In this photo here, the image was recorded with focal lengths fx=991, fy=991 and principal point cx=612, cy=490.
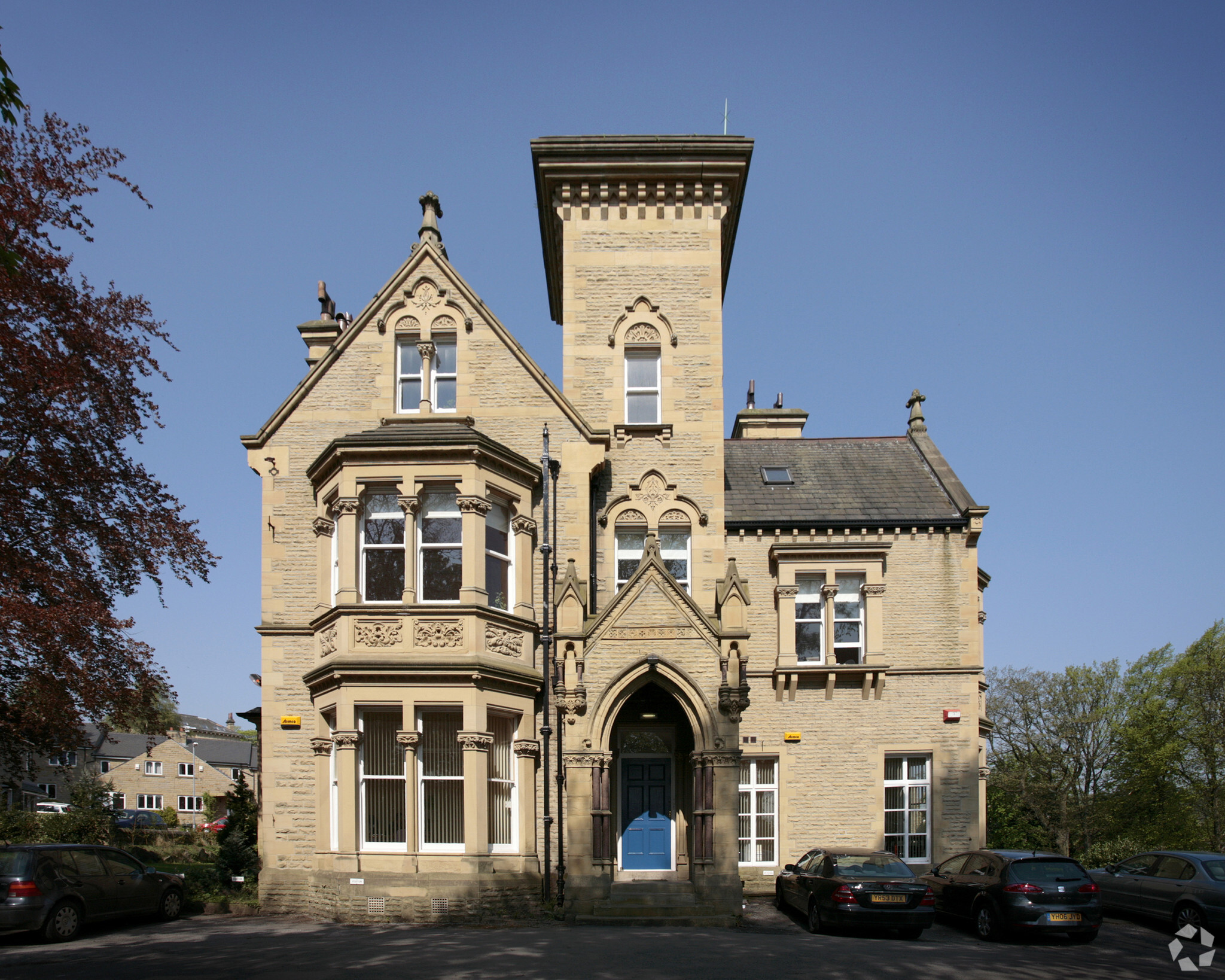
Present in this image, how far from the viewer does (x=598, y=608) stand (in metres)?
19.2

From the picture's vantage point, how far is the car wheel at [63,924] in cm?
1420

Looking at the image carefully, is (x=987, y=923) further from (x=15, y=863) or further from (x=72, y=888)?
(x=15, y=863)

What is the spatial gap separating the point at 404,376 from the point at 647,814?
9498 mm

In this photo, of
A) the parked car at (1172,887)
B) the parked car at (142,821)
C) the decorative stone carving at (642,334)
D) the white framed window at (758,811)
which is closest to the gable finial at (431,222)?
the decorative stone carving at (642,334)

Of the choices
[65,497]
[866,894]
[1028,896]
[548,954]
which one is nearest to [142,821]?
[65,497]

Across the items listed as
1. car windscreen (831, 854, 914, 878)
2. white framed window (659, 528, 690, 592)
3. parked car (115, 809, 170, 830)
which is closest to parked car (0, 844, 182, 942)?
white framed window (659, 528, 690, 592)

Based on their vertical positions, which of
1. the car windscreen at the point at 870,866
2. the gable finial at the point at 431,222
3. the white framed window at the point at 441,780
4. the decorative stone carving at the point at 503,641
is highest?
the gable finial at the point at 431,222

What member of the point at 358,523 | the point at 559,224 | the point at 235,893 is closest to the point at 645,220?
the point at 559,224

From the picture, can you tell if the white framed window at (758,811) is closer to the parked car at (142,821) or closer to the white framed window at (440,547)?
the white framed window at (440,547)

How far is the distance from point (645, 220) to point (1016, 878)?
14129 mm

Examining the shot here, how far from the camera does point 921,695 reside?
21.1 meters

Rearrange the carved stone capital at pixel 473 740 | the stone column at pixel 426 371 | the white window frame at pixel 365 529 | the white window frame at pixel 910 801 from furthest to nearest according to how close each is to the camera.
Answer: the white window frame at pixel 910 801 → the stone column at pixel 426 371 → the white window frame at pixel 365 529 → the carved stone capital at pixel 473 740

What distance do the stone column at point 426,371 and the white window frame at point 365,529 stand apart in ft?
6.45

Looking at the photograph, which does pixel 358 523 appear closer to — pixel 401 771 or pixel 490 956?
pixel 401 771
